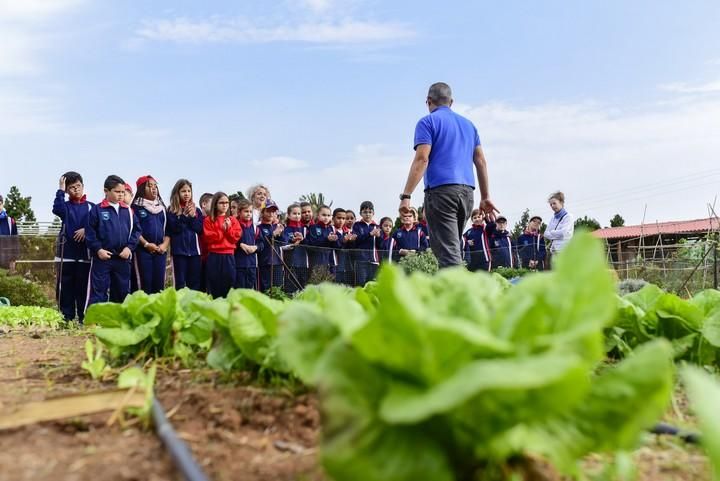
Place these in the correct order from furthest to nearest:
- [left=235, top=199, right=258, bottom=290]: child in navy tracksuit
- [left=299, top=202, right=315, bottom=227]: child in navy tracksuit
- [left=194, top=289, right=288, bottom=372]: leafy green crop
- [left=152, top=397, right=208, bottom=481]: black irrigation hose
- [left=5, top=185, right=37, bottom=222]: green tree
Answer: [left=5, top=185, right=37, bottom=222]: green tree, [left=299, top=202, right=315, bottom=227]: child in navy tracksuit, [left=235, top=199, right=258, bottom=290]: child in navy tracksuit, [left=194, top=289, right=288, bottom=372]: leafy green crop, [left=152, top=397, right=208, bottom=481]: black irrigation hose

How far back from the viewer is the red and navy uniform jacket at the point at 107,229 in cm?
724

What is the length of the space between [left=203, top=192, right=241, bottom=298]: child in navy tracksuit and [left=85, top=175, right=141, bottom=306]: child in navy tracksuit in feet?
3.77

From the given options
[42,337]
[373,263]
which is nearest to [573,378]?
[42,337]

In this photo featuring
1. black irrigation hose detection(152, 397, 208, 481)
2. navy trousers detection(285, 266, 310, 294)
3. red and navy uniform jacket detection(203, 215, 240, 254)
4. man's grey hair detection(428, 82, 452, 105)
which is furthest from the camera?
navy trousers detection(285, 266, 310, 294)

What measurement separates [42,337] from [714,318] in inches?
170

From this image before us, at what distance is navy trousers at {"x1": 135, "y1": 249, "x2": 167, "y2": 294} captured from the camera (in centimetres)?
789

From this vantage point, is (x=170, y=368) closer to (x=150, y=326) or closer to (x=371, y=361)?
(x=150, y=326)

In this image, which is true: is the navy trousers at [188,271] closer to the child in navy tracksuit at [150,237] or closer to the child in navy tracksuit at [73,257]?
the child in navy tracksuit at [150,237]

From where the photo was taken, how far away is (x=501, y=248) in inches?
546

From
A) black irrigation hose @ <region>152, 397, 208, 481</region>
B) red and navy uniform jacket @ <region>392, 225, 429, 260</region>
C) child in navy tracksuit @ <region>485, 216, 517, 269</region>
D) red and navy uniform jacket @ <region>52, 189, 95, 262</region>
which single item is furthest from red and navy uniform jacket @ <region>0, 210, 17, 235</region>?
black irrigation hose @ <region>152, 397, 208, 481</region>

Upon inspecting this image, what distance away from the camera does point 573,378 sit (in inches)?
34.8

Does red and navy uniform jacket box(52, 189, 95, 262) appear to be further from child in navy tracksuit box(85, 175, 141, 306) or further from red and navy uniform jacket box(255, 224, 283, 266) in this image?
red and navy uniform jacket box(255, 224, 283, 266)

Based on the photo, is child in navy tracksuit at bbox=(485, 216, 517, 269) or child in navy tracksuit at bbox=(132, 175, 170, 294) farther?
child in navy tracksuit at bbox=(485, 216, 517, 269)

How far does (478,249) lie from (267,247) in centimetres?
567
